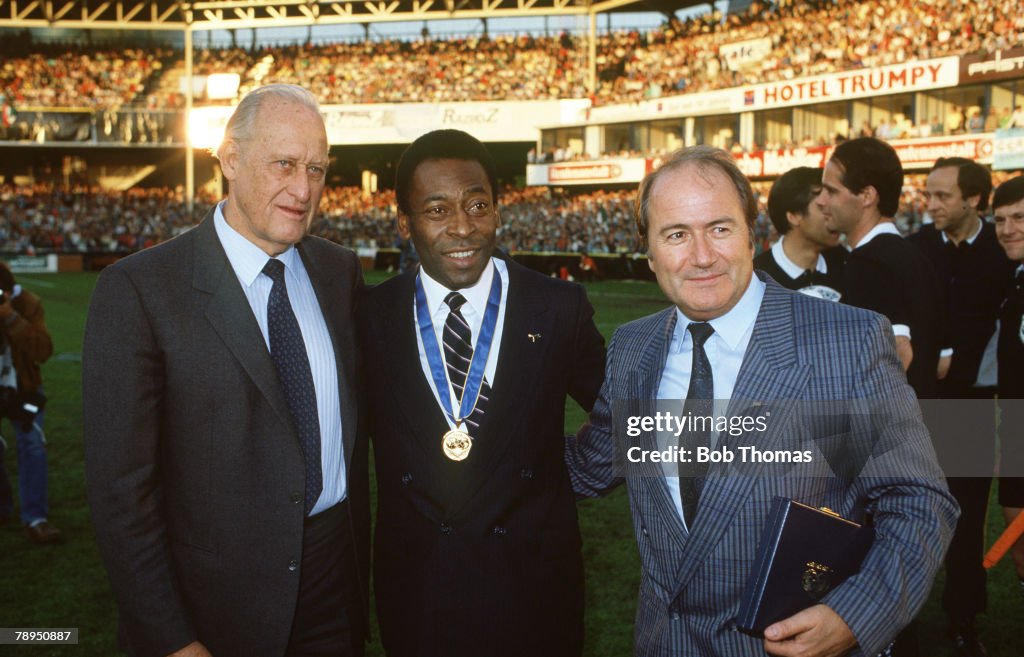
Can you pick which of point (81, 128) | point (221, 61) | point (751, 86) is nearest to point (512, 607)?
point (751, 86)

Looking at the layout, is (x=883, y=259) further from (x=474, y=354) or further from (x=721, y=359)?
(x=474, y=354)

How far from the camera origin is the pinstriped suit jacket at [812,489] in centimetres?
200

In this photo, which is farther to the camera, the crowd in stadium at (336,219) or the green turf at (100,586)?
the crowd in stadium at (336,219)

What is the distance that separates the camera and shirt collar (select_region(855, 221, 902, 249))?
547cm

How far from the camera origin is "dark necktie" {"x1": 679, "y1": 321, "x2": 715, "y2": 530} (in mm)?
2256

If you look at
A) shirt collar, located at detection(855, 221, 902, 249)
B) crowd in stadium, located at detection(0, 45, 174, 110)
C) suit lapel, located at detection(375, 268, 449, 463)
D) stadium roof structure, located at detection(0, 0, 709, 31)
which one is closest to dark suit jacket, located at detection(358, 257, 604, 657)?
suit lapel, located at detection(375, 268, 449, 463)

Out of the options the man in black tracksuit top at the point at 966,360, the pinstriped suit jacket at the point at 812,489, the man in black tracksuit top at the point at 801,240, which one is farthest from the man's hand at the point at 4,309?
the man in black tracksuit top at the point at 966,360

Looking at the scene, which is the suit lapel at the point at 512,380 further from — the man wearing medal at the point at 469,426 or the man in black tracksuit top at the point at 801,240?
the man in black tracksuit top at the point at 801,240

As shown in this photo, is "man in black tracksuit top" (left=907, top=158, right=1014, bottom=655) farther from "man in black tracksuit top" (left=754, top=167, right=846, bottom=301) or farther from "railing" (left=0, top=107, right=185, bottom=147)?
"railing" (left=0, top=107, right=185, bottom=147)

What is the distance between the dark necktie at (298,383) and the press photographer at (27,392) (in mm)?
4145

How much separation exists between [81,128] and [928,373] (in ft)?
157

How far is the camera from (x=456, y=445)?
2.71 metres

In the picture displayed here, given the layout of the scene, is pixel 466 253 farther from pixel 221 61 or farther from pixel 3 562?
pixel 221 61

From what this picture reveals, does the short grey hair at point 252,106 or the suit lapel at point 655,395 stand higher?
the short grey hair at point 252,106
